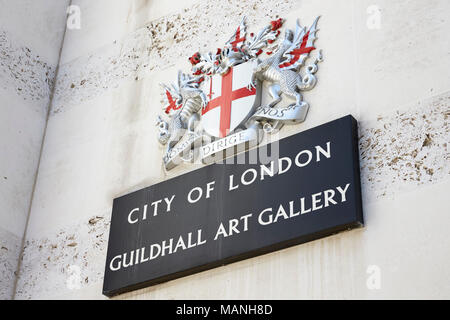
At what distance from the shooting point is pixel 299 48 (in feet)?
16.6

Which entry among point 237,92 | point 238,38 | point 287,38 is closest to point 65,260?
point 237,92

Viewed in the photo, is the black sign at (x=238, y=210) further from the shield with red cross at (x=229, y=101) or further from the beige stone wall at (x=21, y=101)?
the beige stone wall at (x=21, y=101)

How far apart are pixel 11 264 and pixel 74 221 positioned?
0.50m

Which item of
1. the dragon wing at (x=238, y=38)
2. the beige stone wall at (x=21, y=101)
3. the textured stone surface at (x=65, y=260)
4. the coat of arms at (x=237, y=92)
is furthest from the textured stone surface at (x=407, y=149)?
the beige stone wall at (x=21, y=101)

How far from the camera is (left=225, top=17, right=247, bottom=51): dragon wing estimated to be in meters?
5.38

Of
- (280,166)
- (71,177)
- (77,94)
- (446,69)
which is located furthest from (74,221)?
(446,69)

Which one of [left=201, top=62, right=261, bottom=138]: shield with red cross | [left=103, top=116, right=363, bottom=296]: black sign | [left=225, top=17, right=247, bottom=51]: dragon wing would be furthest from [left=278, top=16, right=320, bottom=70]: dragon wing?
[left=103, top=116, right=363, bottom=296]: black sign

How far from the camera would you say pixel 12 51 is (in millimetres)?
6234

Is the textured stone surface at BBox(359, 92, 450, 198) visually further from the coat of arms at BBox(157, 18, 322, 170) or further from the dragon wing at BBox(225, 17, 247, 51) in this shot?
the dragon wing at BBox(225, 17, 247, 51)

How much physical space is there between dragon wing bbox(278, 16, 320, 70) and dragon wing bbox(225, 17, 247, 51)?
40 centimetres

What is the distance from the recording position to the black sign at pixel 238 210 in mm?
4359

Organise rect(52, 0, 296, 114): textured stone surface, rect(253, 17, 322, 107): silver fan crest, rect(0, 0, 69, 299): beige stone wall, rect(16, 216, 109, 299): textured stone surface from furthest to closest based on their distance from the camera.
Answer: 1. rect(0, 0, 69, 299): beige stone wall
2. rect(52, 0, 296, 114): textured stone surface
3. rect(16, 216, 109, 299): textured stone surface
4. rect(253, 17, 322, 107): silver fan crest

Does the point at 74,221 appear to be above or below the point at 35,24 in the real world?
below
